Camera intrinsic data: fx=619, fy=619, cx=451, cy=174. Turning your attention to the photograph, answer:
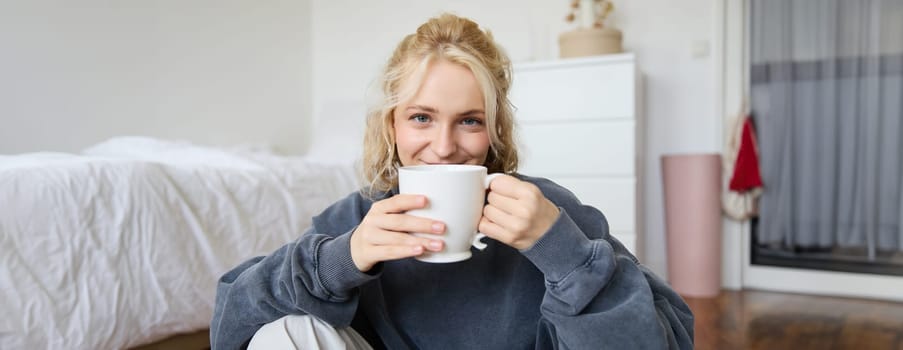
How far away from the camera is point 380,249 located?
61 cm

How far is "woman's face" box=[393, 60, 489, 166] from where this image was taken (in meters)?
0.79

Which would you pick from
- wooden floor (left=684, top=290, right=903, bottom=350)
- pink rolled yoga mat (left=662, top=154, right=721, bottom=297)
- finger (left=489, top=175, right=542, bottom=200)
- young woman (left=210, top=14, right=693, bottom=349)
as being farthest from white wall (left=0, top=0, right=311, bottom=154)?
wooden floor (left=684, top=290, right=903, bottom=350)

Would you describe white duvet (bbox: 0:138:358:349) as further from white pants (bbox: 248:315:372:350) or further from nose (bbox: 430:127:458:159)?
nose (bbox: 430:127:458:159)

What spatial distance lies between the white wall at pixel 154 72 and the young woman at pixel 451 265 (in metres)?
1.96

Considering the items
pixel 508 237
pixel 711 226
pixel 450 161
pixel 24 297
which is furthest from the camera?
pixel 711 226

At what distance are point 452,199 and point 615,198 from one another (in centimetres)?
211

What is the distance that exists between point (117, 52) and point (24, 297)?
164 cm

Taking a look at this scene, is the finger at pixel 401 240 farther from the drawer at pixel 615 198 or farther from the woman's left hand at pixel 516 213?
the drawer at pixel 615 198

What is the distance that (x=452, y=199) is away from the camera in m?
0.58

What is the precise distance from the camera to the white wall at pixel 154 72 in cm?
228

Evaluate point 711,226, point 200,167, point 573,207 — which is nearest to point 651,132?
point 711,226

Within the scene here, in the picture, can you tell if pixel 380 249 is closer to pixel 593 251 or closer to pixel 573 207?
pixel 593 251

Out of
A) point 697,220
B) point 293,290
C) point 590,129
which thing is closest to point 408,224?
point 293,290

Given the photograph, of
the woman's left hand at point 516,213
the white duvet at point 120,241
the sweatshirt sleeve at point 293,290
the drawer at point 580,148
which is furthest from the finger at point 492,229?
the drawer at point 580,148
